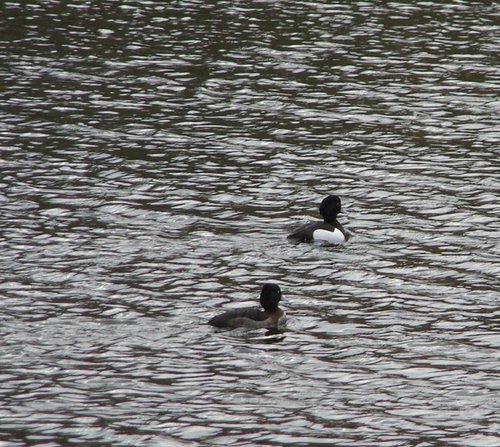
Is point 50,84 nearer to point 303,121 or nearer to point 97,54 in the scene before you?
point 97,54

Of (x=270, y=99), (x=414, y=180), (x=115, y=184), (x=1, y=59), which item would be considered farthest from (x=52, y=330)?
(x=1, y=59)

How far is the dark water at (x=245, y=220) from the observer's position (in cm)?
1706

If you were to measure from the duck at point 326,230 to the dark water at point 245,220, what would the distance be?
24 cm

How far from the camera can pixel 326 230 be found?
2395cm

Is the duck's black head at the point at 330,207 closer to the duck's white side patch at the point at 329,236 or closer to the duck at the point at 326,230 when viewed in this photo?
the duck at the point at 326,230

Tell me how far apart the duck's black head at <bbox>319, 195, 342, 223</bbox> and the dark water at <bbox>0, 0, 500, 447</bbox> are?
2.05 feet

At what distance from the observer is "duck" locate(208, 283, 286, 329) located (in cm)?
1964

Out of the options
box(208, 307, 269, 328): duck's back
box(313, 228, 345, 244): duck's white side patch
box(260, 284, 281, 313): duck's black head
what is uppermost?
box(260, 284, 281, 313): duck's black head

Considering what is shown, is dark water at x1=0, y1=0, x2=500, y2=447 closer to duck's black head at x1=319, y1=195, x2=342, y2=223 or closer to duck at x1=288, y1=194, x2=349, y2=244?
duck at x1=288, y1=194, x2=349, y2=244

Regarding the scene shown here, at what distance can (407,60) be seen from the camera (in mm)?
36656

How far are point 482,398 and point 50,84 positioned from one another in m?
19.7

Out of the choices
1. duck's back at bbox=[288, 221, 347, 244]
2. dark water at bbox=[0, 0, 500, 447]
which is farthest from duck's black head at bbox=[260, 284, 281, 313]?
duck's back at bbox=[288, 221, 347, 244]

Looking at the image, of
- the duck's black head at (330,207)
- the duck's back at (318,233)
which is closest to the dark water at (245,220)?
the duck's back at (318,233)

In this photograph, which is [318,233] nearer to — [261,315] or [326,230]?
[326,230]
